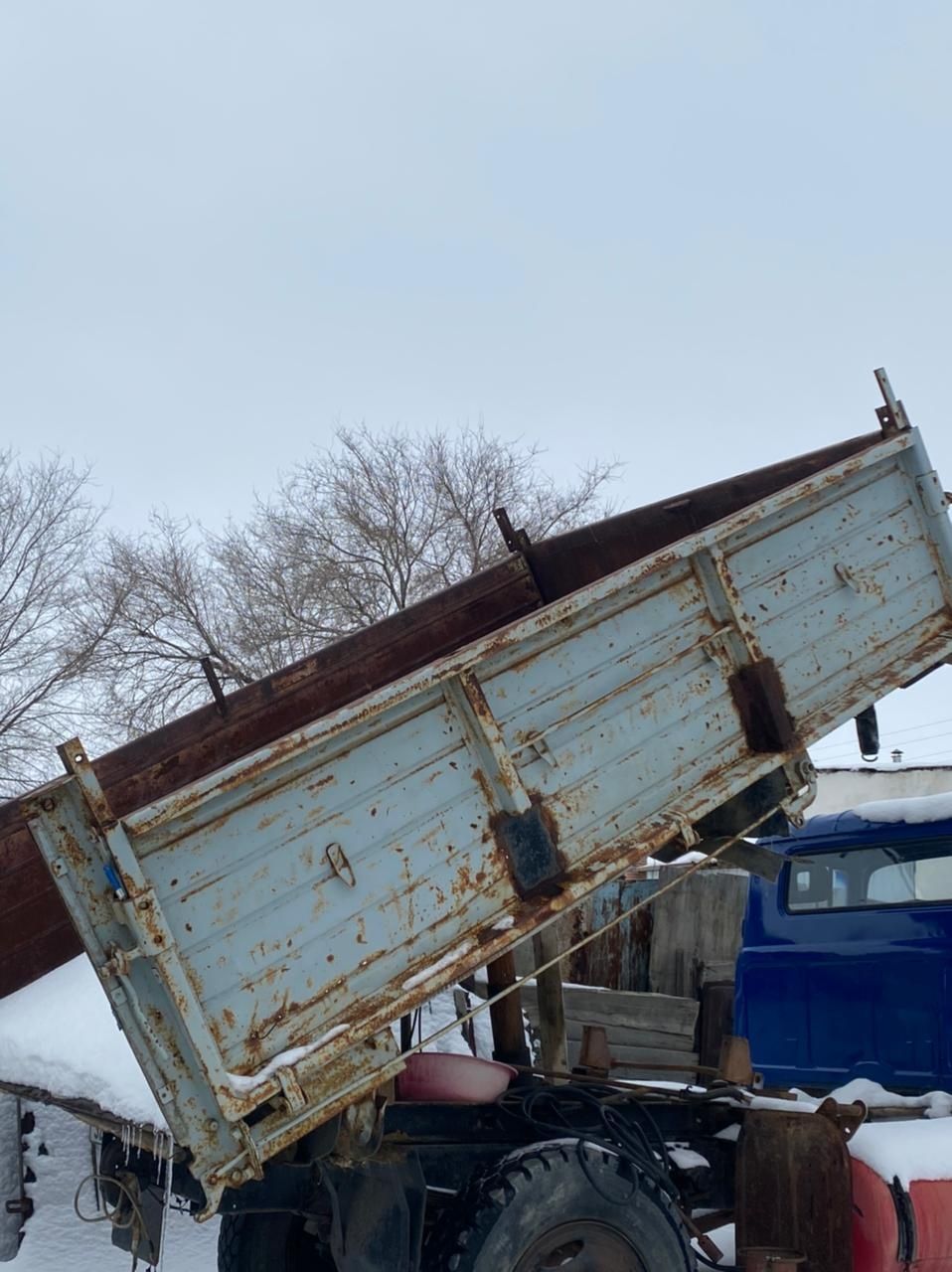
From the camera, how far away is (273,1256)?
157 inches

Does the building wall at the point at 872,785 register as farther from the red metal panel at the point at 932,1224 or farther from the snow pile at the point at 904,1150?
the red metal panel at the point at 932,1224

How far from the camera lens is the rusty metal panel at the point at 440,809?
283cm

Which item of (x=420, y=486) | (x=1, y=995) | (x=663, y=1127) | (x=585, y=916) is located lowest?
(x=585, y=916)

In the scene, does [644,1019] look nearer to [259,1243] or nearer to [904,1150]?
[904,1150]

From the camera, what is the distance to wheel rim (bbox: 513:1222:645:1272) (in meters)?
3.38

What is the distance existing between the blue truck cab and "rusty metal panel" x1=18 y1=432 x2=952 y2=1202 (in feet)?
4.76

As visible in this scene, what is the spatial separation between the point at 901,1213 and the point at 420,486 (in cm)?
1846

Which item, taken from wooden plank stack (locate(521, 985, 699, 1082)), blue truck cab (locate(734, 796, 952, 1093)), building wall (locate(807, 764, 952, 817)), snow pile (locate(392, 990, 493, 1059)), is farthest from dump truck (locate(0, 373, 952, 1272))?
building wall (locate(807, 764, 952, 817))

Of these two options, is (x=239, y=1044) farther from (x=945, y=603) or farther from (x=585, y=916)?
(x=585, y=916)

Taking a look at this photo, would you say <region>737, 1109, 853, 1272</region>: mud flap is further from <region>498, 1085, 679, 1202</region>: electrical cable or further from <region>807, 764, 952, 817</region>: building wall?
<region>807, 764, 952, 817</region>: building wall

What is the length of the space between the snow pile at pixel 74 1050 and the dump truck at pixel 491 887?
0.11 m

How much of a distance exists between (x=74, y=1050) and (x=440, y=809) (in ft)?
4.56

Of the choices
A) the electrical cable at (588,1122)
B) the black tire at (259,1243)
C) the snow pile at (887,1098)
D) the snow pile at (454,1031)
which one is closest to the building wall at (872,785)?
the snow pile at (454,1031)

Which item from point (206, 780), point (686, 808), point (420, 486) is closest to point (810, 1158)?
point (686, 808)
